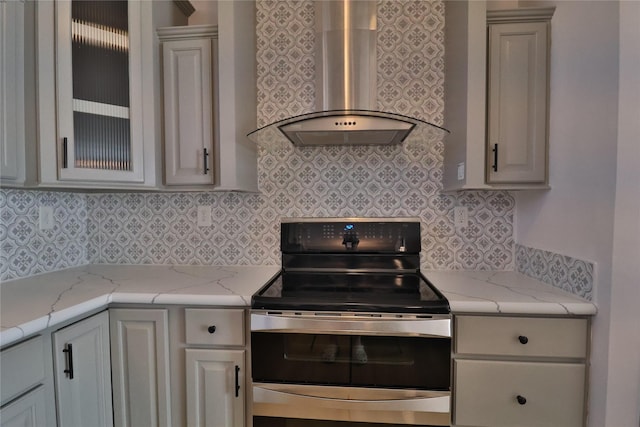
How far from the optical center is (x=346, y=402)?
4.12 feet

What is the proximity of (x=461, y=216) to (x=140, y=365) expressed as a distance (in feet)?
5.91

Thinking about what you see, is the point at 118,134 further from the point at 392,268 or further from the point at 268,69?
the point at 392,268

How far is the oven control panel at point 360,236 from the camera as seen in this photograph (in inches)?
69.6

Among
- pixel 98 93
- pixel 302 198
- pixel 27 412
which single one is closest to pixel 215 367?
pixel 27 412

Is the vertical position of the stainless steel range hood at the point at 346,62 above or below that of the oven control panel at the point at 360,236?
above

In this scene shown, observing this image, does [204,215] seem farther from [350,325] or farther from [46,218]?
[350,325]

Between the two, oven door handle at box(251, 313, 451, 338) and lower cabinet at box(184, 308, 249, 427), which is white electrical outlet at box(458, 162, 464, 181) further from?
lower cabinet at box(184, 308, 249, 427)

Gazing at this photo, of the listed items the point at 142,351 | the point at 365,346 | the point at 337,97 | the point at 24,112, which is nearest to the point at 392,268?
the point at 365,346

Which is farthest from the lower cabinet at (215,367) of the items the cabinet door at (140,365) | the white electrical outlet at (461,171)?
the white electrical outlet at (461,171)

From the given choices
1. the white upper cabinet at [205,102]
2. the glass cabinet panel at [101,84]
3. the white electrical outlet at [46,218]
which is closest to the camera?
the glass cabinet panel at [101,84]

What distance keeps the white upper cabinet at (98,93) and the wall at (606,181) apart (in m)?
1.95

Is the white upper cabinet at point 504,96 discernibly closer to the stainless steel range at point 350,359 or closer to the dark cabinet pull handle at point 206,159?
the stainless steel range at point 350,359

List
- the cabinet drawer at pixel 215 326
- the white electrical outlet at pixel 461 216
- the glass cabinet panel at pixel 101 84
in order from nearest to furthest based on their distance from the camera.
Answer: the cabinet drawer at pixel 215 326, the glass cabinet panel at pixel 101 84, the white electrical outlet at pixel 461 216

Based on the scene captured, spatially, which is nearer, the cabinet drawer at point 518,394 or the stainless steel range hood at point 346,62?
the cabinet drawer at point 518,394
